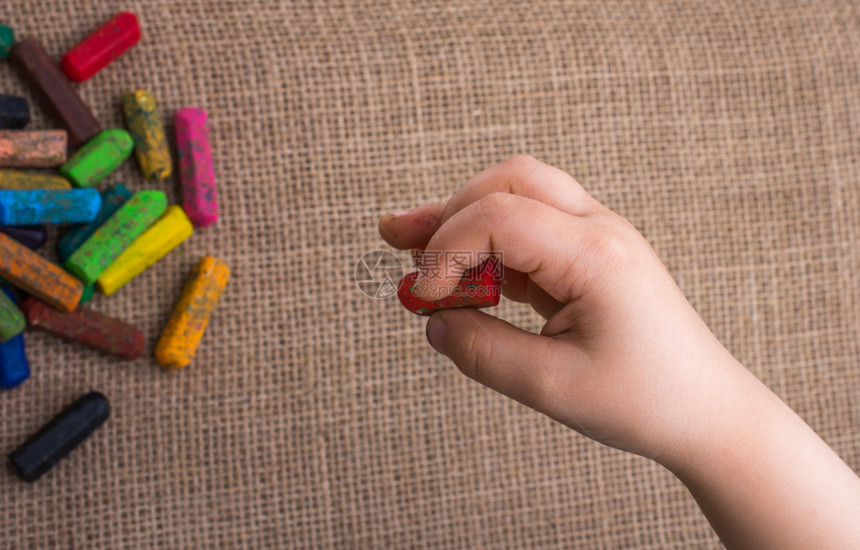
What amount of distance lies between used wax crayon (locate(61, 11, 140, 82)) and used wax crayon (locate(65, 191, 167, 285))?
8.8 inches

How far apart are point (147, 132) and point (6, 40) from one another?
0.86ft

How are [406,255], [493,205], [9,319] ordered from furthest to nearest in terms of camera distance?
[406,255], [9,319], [493,205]

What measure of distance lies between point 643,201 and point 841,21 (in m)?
0.55

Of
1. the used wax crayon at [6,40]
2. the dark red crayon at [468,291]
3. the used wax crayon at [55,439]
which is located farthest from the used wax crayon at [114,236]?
the dark red crayon at [468,291]

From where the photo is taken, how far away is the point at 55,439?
3.30 feet

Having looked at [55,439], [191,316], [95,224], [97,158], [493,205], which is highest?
[493,205]

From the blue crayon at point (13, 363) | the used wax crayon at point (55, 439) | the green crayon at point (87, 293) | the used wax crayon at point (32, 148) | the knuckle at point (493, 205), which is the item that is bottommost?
the used wax crayon at point (55, 439)

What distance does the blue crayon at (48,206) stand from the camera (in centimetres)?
98

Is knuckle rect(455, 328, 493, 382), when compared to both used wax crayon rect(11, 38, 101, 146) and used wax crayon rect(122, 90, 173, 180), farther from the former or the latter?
used wax crayon rect(11, 38, 101, 146)

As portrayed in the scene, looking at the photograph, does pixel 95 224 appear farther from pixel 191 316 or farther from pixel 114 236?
Result: pixel 191 316

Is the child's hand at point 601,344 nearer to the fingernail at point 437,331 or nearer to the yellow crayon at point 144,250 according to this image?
the fingernail at point 437,331

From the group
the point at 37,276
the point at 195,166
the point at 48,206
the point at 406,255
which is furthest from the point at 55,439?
the point at 406,255

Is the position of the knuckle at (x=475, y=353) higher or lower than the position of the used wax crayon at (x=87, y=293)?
higher

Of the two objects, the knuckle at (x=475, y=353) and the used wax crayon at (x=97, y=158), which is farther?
the used wax crayon at (x=97, y=158)
